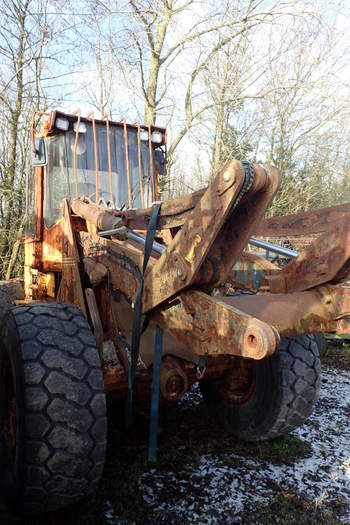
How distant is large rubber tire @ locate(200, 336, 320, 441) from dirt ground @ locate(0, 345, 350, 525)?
0.68 ft

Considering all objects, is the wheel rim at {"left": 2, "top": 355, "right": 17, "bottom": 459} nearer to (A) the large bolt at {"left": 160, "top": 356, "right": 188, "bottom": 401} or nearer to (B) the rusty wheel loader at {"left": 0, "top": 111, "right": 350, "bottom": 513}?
(B) the rusty wheel loader at {"left": 0, "top": 111, "right": 350, "bottom": 513}

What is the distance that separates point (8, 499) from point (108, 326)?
112cm

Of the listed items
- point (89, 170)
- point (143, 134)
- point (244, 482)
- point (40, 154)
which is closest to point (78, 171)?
point (89, 170)

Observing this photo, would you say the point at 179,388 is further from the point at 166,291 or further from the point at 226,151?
the point at 226,151

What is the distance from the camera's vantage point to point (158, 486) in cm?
269

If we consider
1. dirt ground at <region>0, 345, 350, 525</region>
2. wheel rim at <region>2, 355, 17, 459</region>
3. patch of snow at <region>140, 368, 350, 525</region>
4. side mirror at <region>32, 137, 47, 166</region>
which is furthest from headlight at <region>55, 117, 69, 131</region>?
patch of snow at <region>140, 368, 350, 525</region>

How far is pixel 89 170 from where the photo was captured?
427 cm

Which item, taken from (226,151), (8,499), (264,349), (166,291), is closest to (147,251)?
(166,291)

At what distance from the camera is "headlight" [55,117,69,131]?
4.03m

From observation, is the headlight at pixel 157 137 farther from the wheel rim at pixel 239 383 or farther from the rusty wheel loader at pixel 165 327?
the wheel rim at pixel 239 383

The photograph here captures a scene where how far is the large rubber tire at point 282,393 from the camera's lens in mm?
3070

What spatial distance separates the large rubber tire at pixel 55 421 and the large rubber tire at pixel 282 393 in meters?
1.46

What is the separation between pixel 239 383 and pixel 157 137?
282 centimetres

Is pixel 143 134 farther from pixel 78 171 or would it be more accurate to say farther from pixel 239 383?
pixel 239 383
